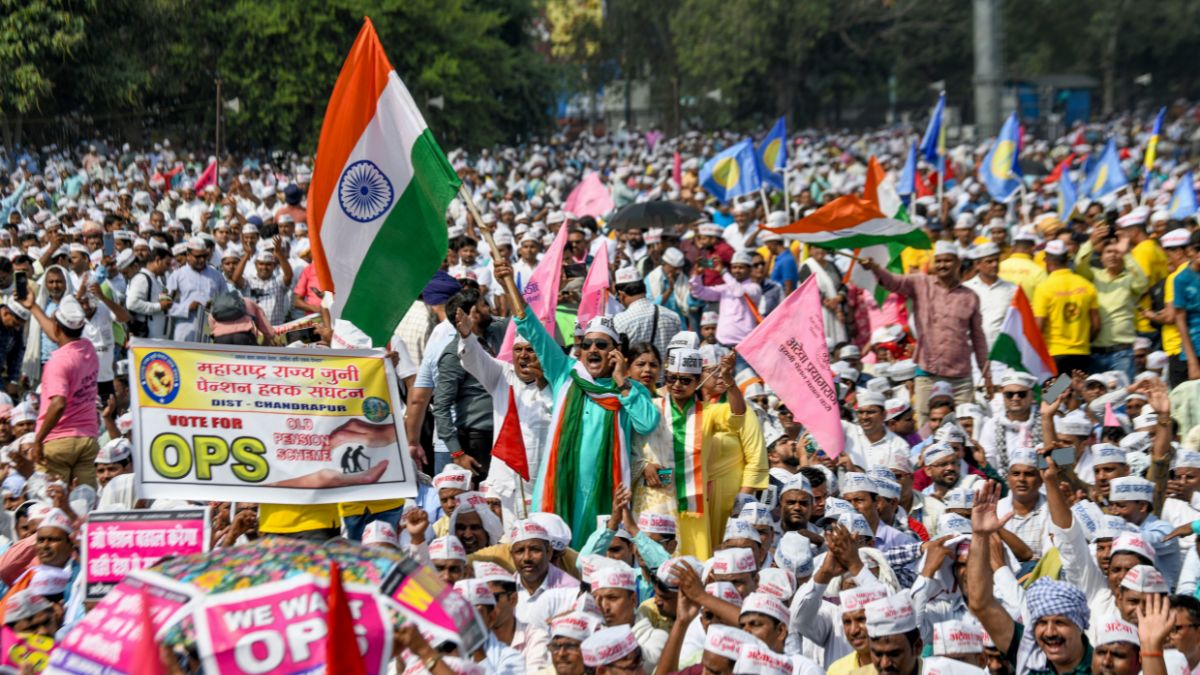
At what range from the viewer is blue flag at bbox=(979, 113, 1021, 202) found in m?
20.9

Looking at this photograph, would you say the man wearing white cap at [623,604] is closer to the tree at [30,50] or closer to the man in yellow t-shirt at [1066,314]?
the man in yellow t-shirt at [1066,314]

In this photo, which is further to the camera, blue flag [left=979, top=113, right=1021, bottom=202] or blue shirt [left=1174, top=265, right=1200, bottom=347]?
blue flag [left=979, top=113, right=1021, bottom=202]

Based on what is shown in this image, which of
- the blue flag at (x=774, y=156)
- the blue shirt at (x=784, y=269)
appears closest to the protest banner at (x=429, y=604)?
the blue shirt at (x=784, y=269)

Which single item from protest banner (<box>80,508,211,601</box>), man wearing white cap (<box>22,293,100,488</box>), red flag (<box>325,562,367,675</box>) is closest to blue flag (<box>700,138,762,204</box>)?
man wearing white cap (<box>22,293,100,488</box>)

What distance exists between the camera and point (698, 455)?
850cm

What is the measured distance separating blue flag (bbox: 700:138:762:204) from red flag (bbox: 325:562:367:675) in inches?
591

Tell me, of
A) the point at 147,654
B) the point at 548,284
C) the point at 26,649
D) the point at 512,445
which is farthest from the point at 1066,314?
the point at 147,654

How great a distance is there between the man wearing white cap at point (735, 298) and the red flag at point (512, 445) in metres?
4.14

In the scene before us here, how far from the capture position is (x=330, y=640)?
14.0 feet

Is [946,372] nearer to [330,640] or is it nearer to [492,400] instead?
[492,400]

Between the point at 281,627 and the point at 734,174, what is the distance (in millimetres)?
15104

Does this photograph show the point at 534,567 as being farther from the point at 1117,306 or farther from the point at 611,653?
the point at 1117,306

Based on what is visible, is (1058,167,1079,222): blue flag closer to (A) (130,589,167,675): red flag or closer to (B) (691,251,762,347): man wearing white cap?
(B) (691,251,762,347): man wearing white cap

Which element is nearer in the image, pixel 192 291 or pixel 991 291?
pixel 991 291
